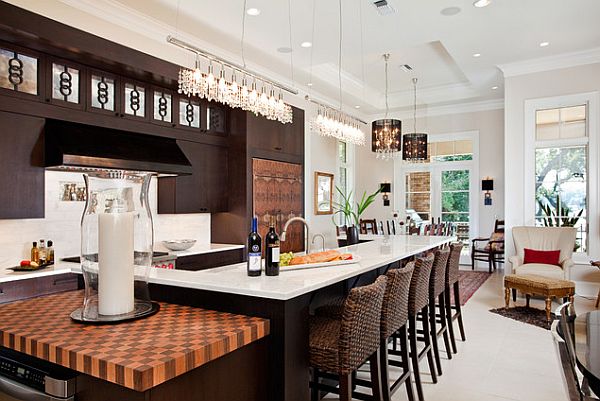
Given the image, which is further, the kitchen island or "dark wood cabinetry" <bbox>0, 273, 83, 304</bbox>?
"dark wood cabinetry" <bbox>0, 273, 83, 304</bbox>

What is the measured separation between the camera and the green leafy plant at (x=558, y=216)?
6492 mm

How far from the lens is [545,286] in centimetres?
507

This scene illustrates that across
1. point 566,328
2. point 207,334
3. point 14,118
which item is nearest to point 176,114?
point 14,118

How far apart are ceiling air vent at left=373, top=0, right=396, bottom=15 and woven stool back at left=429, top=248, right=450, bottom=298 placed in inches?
102

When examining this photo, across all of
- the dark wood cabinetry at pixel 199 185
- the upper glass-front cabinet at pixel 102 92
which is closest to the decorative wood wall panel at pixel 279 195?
the dark wood cabinetry at pixel 199 185

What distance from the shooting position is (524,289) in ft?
17.5

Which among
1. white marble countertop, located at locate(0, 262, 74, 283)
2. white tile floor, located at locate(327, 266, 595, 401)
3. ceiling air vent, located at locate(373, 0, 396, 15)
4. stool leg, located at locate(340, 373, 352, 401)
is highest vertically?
ceiling air vent, located at locate(373, 0, 396, 15)

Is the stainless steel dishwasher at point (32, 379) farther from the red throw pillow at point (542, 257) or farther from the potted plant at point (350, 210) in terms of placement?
the red throw pillow at point (542, 257)

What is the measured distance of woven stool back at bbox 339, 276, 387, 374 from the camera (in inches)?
83.0

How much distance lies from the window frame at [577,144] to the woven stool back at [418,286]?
4.46m

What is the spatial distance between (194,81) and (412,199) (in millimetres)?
7922

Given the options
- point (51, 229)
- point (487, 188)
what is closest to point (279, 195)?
point (51, 229)

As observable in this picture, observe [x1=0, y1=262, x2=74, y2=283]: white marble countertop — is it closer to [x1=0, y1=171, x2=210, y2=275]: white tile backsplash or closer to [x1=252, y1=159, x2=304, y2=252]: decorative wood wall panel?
[x1=0, y1=171, x2=210, y2=275]: white tile backsplash

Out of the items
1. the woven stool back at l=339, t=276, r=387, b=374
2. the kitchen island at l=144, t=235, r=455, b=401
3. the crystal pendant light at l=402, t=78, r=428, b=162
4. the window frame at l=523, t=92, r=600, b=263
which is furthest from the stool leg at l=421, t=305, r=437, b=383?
the crystal pendant light at l=402, t=78, r=428, b=162
